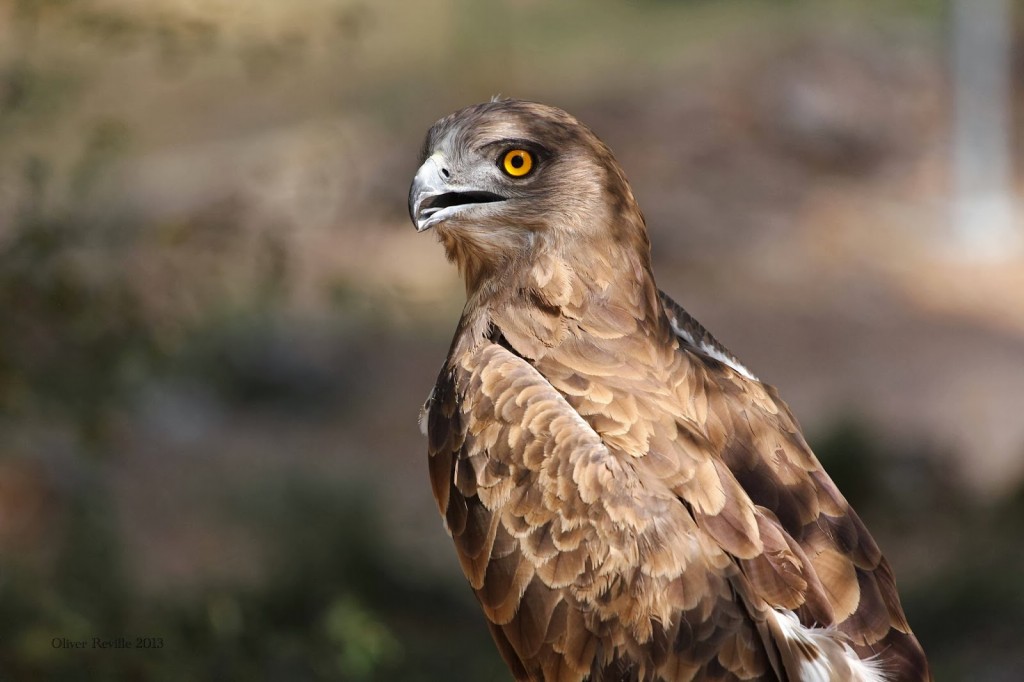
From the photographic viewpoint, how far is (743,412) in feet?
11.5

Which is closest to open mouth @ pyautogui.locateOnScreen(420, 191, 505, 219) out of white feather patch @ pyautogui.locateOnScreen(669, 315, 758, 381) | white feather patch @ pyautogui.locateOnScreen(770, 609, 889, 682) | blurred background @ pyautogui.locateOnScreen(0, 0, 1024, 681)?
white feather patch @ pyautogui.locateOnScreen(669, 315, 758, 381)

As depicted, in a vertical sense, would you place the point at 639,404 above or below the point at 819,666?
above

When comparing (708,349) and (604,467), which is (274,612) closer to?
(708,349)

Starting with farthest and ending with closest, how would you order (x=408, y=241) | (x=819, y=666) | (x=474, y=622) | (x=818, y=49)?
(x=818, y=49), (x=408, y=241), (x=474, y=622), (x=819, y=666)

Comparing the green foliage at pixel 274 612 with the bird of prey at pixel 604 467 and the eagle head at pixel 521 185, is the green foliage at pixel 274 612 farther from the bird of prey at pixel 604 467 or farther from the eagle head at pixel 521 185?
the eagle head at pixel 521 185

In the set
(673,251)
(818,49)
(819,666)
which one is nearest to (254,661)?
(819,666)

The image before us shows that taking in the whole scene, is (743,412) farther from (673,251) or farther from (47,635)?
(673,251)

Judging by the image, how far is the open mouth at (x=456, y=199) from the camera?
3527mm

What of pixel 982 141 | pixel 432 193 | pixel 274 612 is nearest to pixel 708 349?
pixel 432 193

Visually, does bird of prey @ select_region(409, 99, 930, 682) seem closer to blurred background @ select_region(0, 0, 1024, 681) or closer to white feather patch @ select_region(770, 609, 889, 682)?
white feather patch @ select_region(770, 609, 889, 682)

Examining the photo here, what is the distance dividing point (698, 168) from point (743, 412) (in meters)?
11.3

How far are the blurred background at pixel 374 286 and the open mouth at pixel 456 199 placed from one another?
164 cm

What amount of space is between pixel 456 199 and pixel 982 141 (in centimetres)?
1204

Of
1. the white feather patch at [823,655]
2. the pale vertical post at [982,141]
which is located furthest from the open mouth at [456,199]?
the pale vertical post at [982,141]
